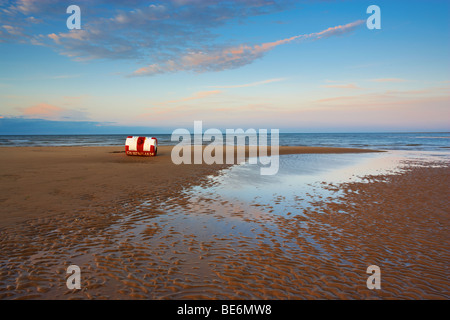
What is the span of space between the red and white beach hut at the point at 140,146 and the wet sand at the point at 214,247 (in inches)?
614

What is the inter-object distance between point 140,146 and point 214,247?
73.4 ft

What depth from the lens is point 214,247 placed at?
20.2 ft

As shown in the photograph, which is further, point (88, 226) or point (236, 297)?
point (88, 226)

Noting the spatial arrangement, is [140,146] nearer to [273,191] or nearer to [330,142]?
[273,191]

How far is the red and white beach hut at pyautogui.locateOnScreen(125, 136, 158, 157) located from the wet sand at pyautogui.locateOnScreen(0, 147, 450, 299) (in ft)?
51.2

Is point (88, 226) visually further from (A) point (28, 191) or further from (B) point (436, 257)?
(B) point (436, 257)

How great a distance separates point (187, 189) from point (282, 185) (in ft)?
15.8

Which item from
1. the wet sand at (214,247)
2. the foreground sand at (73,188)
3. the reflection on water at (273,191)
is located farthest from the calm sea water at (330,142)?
the wet sand at (214,247)

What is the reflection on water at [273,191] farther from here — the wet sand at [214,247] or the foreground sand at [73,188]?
the foreground sand at [73,188]

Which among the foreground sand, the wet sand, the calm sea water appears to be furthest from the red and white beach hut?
the calm sea water

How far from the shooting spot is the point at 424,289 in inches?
178

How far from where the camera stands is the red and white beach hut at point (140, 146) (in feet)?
87.0
